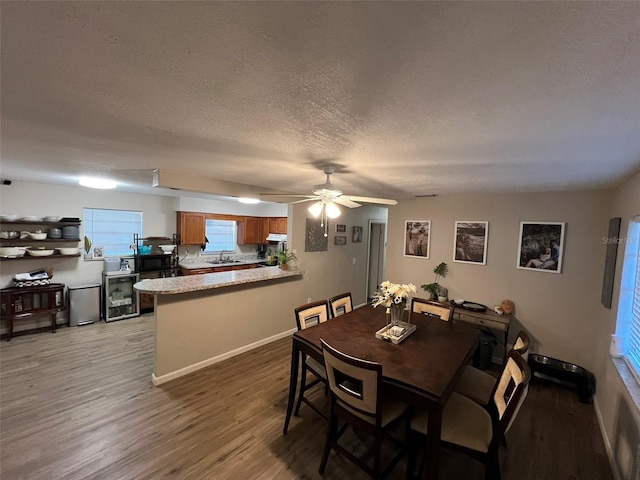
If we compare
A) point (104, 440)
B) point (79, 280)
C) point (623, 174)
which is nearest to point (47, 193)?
point (79, 280)

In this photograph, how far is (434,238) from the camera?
433cm

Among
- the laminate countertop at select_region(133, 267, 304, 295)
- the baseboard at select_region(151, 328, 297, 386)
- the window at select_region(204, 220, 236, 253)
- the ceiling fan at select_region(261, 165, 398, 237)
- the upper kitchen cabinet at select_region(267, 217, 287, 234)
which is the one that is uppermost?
the ceiling fan at select_region(261, 165, 398, 237)

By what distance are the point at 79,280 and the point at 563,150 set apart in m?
6.58

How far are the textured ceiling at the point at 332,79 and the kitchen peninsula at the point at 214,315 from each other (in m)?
1.74

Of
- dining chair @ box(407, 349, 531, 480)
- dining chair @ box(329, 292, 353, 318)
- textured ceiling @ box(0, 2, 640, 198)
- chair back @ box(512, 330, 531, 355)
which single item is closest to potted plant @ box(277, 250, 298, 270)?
dining chair @ box(329, 292, 353, 318)

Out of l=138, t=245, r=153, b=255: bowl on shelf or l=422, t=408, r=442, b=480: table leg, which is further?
l=138, t=245, r=153, b=255: bowl on shelf

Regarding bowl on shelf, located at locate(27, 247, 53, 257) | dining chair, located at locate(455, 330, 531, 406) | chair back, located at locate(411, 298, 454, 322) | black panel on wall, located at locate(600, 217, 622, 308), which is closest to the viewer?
dining chair, located at locate(455, 330, 531, 406)

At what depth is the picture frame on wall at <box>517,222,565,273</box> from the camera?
132 inches

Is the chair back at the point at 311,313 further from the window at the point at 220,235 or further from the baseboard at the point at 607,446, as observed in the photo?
the window at the point at 220,235

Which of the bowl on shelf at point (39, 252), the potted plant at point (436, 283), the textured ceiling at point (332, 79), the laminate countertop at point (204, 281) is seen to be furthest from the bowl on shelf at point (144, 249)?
the potted plant at point (436, 283)

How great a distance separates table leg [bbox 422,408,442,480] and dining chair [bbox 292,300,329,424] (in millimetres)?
938

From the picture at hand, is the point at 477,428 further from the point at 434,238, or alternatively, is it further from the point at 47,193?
the point at 47,193

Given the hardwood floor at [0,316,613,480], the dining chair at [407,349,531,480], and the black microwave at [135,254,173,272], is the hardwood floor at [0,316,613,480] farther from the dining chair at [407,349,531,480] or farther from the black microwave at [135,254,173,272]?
the black microwave at [135,254,173,272]

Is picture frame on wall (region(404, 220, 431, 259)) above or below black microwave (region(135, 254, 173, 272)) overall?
above
